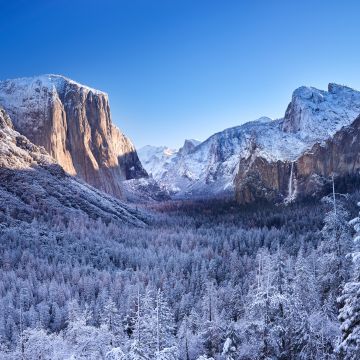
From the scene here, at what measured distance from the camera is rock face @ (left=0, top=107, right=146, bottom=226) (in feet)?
511

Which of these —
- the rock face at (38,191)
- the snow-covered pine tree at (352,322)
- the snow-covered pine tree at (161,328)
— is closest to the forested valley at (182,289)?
the snow-covered pine tree at (352,322)

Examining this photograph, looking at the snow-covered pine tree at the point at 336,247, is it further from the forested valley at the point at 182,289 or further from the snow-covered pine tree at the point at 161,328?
the snow-covered pine tree at the point at 161,328

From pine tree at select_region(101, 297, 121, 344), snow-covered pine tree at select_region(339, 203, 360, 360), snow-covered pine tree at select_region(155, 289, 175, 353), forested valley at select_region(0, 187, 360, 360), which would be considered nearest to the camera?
snow-covered pine tree at select_region(339, 203, 360, 360)

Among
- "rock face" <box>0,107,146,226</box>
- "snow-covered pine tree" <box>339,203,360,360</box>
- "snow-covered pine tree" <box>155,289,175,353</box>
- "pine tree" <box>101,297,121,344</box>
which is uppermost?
"rock face" <box>0,107,146,226</box>

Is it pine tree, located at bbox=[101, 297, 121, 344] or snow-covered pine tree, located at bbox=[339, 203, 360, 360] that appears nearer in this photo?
snow-covered pine tree, located at bbox=[339, 203, 360, 360]

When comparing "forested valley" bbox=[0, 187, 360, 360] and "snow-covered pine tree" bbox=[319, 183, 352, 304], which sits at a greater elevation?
"snow-covered pine tree" bbox=[319, 183, 352, 304]

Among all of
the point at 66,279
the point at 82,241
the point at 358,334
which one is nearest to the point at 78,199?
the point at 82,241

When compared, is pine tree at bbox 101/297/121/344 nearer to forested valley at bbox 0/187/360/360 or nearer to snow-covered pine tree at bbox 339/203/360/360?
forested valley at bbox 0/187/360/360

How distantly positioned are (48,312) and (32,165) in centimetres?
11607

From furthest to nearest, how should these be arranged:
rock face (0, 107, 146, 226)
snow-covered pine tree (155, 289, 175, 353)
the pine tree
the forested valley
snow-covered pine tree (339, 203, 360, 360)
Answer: rock face (0, 107, 146, 226)
the pine tree
the forested valley
snow-covered pine tree (155, 289, 175, 353)
snow-covered pine tree (339, 203, 360, 360)

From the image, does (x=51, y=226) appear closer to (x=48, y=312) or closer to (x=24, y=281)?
(x=24, y=281)

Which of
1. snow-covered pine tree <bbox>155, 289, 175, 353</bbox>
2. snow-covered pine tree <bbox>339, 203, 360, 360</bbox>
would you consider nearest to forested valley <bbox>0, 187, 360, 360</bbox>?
snow-covered pine tree <bbox>339, 203, 360, 360</bbox>

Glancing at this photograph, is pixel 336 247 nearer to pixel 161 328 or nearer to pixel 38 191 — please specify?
pixel 161 328

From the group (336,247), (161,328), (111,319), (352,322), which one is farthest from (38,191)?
(352,322)
